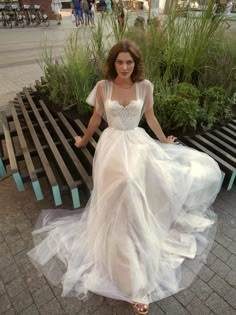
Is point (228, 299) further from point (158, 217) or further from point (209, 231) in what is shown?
point (158, 217)

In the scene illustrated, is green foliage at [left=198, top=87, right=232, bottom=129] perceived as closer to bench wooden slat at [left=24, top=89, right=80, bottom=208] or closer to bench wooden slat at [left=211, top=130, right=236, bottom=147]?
bench wooden slat at [left=211, top=130, right=236, bottom=147]

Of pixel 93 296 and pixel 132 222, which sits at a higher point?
pixel 132 222

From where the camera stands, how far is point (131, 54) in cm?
170

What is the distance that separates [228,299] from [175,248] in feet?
1.54

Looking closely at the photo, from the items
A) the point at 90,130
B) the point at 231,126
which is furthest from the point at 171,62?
the point at 90,130

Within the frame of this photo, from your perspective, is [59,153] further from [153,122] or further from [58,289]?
[58,289]

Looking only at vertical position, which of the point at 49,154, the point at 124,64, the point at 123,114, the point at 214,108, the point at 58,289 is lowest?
the point at 58,289

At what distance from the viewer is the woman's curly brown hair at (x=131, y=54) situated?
66.2 inches

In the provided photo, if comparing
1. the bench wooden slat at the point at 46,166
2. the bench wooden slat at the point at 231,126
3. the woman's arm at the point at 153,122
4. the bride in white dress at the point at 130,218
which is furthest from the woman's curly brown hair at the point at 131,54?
the bench wooden slat at the point at 231,126

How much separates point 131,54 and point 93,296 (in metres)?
1.75

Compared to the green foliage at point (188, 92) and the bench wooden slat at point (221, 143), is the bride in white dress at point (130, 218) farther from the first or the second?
the green foliage at point (188, 92)

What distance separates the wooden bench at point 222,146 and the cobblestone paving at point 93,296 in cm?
44

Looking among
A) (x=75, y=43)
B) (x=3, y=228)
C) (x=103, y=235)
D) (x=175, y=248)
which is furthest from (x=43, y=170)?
(x=75, y=43)

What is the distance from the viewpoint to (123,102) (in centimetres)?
183
